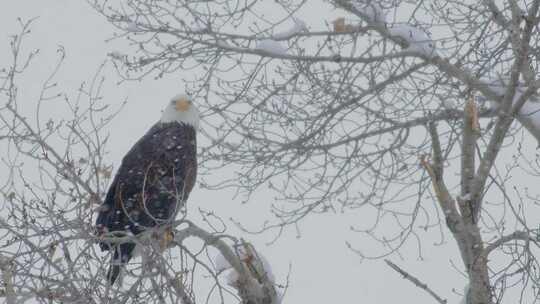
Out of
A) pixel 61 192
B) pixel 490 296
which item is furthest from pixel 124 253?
pixel 490 296

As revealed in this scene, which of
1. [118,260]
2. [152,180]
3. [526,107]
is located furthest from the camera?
[526,107]

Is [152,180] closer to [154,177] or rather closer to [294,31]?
[154,177]

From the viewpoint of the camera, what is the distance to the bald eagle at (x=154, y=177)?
19.5ft

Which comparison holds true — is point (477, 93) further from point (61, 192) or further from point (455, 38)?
point (61, 192)

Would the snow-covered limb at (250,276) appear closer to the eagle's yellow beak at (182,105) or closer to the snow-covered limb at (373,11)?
the eagle's yellow beak at (182,105)

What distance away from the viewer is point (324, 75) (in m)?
8.32

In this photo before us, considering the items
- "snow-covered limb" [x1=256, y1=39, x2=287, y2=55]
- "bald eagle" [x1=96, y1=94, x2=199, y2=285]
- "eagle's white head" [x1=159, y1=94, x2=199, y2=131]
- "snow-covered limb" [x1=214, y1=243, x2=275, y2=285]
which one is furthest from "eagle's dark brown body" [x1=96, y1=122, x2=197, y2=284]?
"snow-covered limb" [x1=256, y1=39, x2=287, y2=55]

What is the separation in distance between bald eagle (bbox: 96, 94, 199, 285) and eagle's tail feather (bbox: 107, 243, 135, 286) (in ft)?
0.04

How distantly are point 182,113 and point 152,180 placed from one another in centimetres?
100

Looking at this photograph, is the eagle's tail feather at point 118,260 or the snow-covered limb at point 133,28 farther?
the snow-covered limb at point 133,28

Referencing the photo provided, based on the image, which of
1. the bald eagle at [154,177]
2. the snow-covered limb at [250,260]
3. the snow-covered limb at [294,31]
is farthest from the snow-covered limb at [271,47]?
the snow-covered limb at [250,260]

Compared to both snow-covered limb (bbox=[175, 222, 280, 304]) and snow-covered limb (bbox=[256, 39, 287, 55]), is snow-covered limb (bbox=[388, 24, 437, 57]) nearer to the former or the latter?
snow-covered limb (bbox=[256, 39, 287, 55])

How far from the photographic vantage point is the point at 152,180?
627cm

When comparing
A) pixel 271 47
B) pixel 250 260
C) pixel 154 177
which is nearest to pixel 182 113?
pixel 154 177
